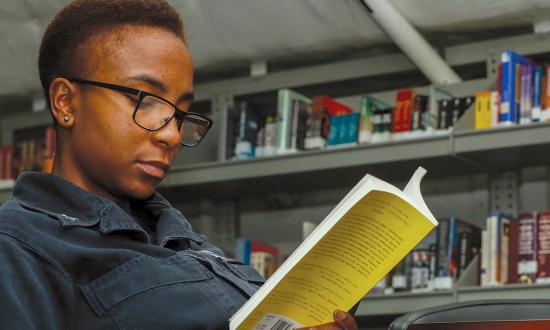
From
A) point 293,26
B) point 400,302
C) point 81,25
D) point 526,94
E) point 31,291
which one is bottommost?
point 400,302

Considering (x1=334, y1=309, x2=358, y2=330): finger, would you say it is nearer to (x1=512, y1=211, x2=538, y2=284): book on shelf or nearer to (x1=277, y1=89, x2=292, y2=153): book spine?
(x1=512, y1=211, x2=538, y2=284): book on shelf

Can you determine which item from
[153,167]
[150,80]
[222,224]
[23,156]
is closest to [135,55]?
[150,80]

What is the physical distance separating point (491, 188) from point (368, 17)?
0.75 meters

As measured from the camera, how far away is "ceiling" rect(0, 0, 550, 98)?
3.44m

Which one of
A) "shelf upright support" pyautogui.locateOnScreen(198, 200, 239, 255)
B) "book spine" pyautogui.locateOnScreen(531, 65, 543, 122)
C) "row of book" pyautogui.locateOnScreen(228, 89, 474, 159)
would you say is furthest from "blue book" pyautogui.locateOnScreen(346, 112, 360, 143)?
"shelf upright support" pyautogui.locateOnScreen(198, 200, 239, 255)

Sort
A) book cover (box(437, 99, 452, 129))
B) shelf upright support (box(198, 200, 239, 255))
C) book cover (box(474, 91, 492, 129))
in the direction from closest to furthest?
book cover (box(474, 91, 492, 129)) < book cover (box(437, 99, 452, 129)) < shelf upright support (box(198, 200, 239, 255))

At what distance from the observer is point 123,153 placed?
1299mm

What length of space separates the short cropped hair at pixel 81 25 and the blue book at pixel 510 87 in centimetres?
210

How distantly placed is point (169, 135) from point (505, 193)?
253cm

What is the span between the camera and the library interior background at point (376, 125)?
3.36 meters

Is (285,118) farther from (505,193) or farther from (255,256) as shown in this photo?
(505,193)

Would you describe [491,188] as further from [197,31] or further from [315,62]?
[197,31]

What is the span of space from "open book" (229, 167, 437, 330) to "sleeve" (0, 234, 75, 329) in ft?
0.63

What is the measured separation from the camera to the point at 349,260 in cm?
121
